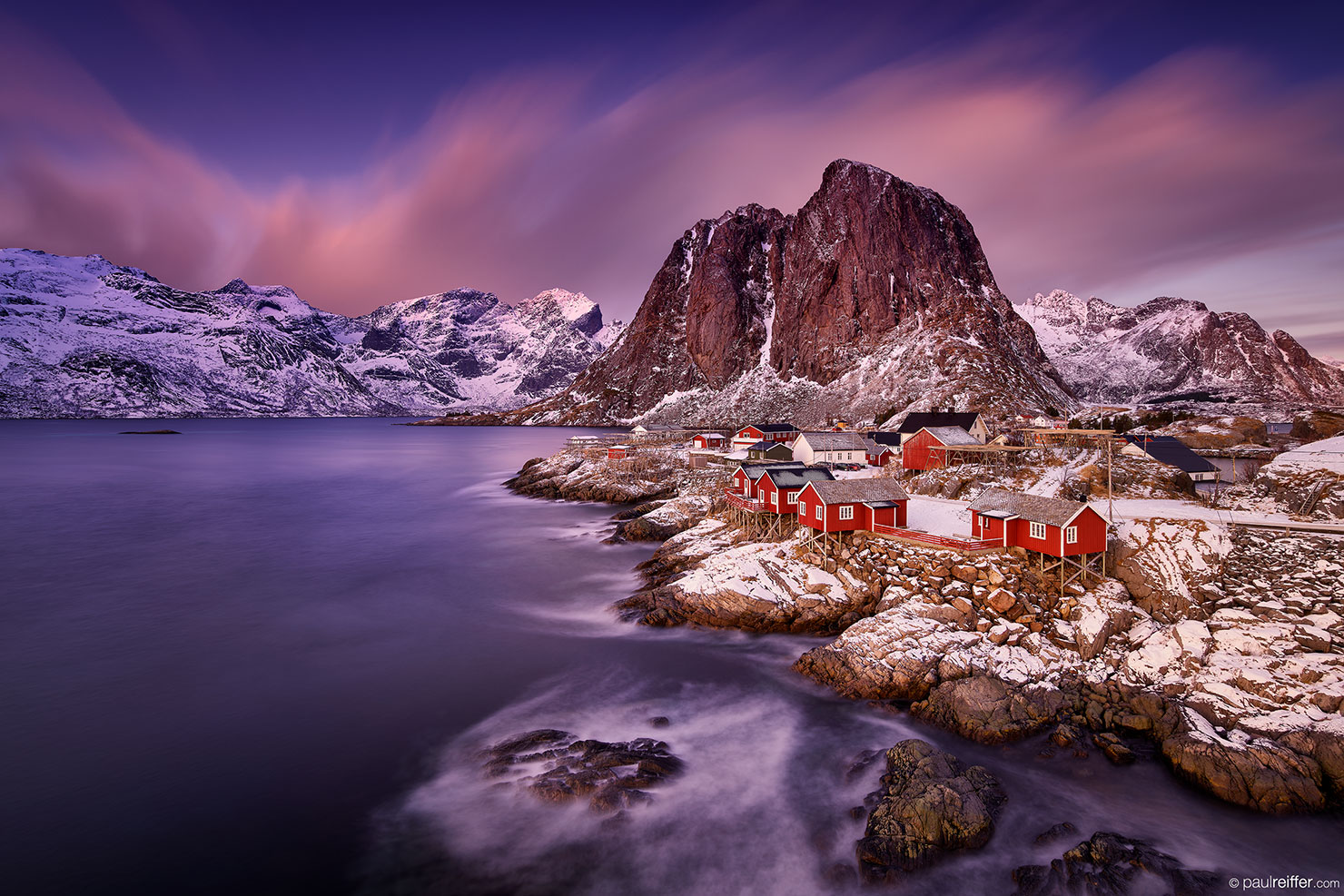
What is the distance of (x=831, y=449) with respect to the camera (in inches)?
2318

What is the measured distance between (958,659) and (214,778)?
2527cm

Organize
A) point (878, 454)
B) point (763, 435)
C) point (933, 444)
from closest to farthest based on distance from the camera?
point (933, 444) < point (878, 454) < point (763, 435)

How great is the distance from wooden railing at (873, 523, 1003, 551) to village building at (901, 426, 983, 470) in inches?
864

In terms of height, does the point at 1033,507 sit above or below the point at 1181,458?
below

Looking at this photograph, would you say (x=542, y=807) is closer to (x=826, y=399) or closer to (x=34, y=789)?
(x=34, y=789)

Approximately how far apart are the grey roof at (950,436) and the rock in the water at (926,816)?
39.5 meters

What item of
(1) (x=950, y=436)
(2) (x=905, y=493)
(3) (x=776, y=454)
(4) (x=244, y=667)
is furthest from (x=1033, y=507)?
(4) (x=244, y=667)

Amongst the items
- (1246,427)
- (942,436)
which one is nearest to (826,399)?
(1246,427)

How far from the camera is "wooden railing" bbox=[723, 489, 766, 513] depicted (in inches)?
1494

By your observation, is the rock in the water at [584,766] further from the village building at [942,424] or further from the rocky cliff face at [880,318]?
the rocky cliff face at [880,318]

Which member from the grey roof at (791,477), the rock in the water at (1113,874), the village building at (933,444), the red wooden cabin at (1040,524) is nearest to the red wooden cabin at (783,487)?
the grey roof at (791,477)

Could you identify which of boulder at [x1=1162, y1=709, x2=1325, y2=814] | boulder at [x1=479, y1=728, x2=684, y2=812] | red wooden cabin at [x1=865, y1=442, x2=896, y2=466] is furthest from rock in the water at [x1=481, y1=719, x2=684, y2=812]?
red wooden cabin at [x1=865, y1=442, x2=896, y2=466]

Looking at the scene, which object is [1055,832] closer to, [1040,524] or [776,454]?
[1040,524]

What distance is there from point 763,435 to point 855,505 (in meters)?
44.3
